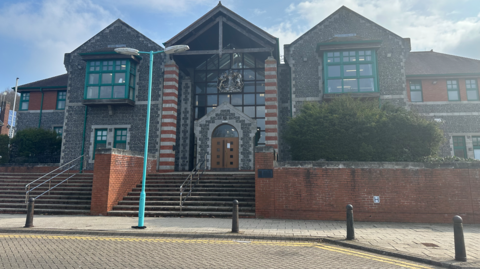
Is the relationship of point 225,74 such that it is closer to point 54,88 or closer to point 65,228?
point 54,88

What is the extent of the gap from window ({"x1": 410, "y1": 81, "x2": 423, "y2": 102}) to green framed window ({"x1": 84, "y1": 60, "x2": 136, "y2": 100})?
63.5 feet

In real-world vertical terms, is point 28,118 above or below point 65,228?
above

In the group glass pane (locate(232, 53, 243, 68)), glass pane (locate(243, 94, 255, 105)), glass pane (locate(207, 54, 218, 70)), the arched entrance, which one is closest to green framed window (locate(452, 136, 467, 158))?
glass pane (locate(243, 94, 255, 105))

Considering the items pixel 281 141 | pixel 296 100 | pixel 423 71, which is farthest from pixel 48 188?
pixel 423 71

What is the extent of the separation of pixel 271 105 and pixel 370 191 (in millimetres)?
9055

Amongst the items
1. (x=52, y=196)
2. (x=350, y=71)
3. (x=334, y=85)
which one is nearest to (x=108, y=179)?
(x=52, y=196)

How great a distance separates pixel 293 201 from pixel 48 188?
12.1 m

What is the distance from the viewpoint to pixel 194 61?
882 inches

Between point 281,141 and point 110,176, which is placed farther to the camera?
point 281,141

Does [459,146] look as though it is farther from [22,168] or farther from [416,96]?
[22,168]

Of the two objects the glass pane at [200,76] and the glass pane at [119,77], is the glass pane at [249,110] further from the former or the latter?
the glass pane at [119,77]

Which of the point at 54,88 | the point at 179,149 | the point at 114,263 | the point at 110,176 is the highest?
the point at 54,88

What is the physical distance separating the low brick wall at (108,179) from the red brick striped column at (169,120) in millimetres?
5515

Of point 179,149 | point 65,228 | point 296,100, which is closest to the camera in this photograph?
point 65,228
